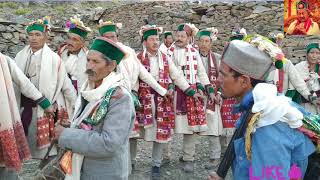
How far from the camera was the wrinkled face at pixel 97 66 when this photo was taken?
9.62 feet

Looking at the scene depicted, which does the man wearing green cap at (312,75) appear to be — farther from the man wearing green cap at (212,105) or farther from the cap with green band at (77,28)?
the cap with green band at (77,28)


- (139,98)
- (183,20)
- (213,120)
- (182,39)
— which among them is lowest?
(213,120)

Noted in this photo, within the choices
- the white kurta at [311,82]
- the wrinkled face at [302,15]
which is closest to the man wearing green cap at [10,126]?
the white kurta at [311,82]

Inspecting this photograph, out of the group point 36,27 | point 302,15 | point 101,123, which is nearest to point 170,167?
point 36,27

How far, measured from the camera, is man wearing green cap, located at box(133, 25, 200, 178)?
234 inches

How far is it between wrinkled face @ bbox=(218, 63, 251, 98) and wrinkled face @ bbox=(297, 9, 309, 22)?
9.99m

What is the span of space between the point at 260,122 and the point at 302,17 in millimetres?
10316

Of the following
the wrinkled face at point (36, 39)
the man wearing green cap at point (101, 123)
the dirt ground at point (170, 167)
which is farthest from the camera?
the dirt ground at point (170, 167)

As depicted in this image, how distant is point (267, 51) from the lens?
7.18ft

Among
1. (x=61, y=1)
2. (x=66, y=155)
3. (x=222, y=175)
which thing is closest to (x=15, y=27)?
(x=66, y=155)

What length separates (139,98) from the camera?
5930 mm

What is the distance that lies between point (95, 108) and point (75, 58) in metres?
3.00

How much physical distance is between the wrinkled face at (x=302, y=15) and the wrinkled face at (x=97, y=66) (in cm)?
960

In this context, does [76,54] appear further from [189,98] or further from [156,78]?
[189,98]
